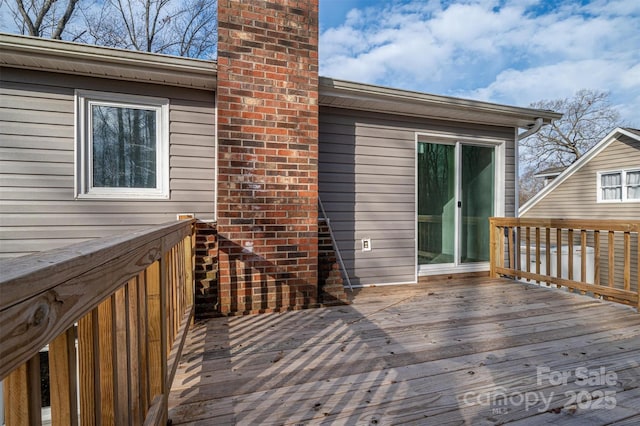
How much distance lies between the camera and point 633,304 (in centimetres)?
306

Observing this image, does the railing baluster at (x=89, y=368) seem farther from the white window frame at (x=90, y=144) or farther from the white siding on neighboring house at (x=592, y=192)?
the white siding on neighboring house at (x=592, y=192)

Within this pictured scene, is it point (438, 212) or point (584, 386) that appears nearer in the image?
point (584, 386)

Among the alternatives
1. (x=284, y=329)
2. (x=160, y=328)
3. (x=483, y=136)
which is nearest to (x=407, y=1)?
(x=483, y=136)

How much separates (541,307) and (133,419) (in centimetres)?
337

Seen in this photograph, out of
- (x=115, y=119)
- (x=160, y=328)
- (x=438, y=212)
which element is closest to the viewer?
(x=160, y=328)

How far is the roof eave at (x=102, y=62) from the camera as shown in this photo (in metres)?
2.67

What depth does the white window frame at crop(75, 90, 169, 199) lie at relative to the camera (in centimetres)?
308

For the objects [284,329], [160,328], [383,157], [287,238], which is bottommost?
[284,329]

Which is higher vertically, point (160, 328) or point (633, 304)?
point (160, 328)

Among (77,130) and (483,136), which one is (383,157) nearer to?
(483,136)

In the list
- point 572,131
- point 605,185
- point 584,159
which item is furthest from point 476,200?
point 572,131

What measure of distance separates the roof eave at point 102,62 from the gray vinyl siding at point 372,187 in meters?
1.42

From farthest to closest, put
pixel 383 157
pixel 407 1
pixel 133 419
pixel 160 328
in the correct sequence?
1. pixel 407 1
2. pixel 383 157
3. pixel 160 328
4. pixel 133 419

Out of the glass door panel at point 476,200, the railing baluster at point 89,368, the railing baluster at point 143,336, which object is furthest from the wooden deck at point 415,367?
the glass door panel at point 476,200
